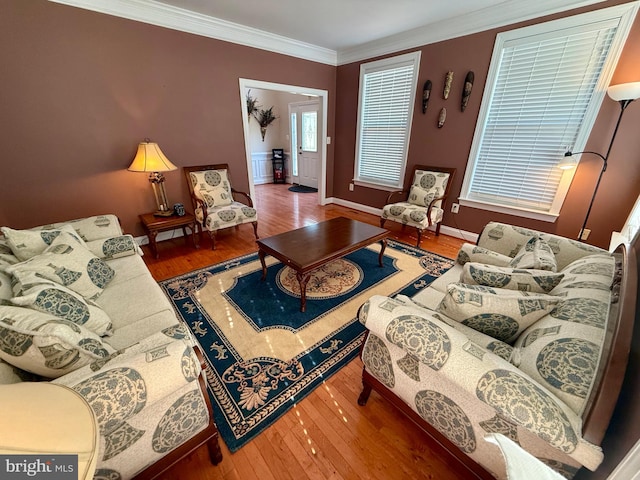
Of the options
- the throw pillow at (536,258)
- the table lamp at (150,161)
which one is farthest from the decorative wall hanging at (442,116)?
the table lamp at (150,161)

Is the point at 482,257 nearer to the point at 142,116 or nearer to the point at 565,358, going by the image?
the point at 565,358

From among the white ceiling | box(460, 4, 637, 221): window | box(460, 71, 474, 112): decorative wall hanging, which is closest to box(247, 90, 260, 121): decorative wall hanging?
the white ceiling

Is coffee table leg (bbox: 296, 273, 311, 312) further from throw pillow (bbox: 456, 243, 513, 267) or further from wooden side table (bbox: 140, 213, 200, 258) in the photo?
wooden side table (bbox: 140, 213, 200, 258)

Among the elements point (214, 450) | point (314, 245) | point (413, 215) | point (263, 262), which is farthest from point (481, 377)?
point (413, 215)

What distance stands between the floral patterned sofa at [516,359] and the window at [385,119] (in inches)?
121

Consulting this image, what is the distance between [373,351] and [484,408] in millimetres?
466

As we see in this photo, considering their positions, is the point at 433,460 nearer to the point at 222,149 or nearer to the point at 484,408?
the point at 484,408

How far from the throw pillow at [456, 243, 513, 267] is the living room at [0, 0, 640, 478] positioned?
5.70ft

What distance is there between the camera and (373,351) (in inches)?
47.9

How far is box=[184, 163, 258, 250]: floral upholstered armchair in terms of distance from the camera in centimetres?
310

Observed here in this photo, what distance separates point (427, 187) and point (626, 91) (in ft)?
6.17

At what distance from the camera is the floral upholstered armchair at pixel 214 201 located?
3.10 meters

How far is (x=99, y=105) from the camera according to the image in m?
2.68

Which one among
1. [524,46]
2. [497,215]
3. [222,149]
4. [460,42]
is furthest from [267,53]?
[497,215]
